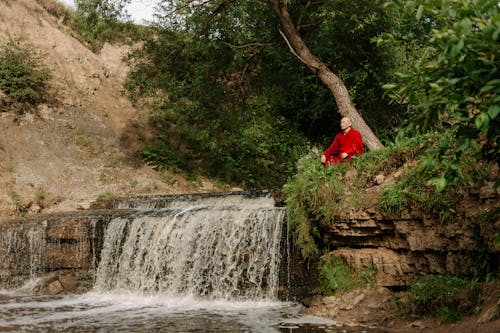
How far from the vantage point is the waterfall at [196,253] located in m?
9.09

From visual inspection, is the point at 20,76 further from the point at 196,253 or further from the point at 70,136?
the point at 196,253

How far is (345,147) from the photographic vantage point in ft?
31.1

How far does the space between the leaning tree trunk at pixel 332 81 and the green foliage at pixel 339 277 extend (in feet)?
13.1

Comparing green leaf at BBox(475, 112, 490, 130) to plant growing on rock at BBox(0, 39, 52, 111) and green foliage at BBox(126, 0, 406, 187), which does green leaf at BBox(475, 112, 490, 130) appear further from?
plant growing on rock at BBox(0, 39, 52, 111)

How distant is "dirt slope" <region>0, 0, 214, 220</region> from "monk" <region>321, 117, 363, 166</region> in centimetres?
837

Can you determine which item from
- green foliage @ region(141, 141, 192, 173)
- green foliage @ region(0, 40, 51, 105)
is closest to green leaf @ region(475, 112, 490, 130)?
green foliage @ region(141, 141, 192, 173)

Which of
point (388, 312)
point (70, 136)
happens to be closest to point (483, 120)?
point (388, 312)

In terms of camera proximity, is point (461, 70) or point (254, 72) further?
point (254, 72)

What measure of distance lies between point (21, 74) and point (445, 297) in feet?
57.6

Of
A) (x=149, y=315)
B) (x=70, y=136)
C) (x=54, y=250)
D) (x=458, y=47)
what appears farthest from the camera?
(x=70, y=136)

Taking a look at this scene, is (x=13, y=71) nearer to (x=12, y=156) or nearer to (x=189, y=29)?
(x=12, y=156)

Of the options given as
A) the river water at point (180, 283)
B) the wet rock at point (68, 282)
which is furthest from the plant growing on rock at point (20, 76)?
the wet rock at point (68, 282)

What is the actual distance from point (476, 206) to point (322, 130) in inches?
399

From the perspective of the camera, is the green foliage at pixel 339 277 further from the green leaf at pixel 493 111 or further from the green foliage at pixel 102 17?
the green foliage at pixel 102 17
